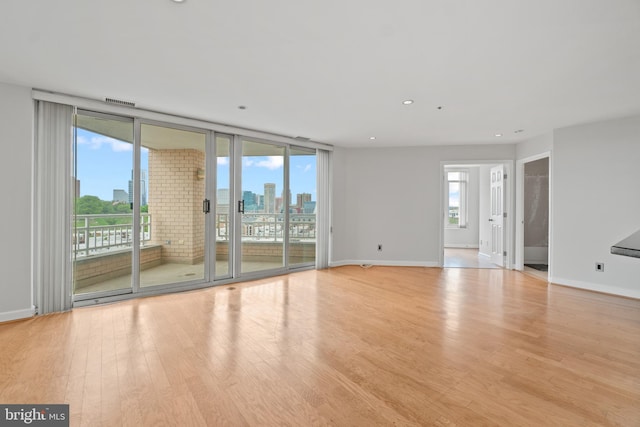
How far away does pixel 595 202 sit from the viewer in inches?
168

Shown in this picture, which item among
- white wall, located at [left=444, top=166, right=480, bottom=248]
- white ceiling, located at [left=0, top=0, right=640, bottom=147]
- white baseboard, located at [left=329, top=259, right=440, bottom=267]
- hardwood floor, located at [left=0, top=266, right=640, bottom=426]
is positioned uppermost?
white ceiling, located at [left=0, top=0, right=640, bottom=147]

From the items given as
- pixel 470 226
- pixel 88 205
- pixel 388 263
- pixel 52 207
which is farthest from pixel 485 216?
pixel 52 207

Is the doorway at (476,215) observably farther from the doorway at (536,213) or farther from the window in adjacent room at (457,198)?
the doorway at (536,213)

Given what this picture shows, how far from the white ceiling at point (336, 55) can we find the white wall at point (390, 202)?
2.11m

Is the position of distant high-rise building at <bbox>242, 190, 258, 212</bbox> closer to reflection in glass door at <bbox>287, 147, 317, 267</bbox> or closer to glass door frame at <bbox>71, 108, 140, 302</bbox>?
reflection in glass door at <bbox>287, 147, 317, 267</bbox>

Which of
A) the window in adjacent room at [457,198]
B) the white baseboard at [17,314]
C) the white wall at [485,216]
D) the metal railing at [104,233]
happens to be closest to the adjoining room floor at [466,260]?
the white wall at [485,216]

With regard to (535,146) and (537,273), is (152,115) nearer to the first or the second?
(535,146)

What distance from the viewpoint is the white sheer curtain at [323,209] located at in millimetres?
5773

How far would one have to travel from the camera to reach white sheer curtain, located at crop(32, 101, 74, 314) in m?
3.16

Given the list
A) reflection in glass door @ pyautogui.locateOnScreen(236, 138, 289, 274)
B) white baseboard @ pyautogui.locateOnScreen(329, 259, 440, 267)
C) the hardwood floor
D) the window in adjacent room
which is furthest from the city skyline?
the window in adjacent room

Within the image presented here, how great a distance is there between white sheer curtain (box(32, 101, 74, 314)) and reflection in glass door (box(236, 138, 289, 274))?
86.8 inches

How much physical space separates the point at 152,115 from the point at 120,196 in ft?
3.81

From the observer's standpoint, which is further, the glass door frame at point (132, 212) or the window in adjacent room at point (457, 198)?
the window in adjacent room at point (457, 198)

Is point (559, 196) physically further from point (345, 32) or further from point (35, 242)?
point (35, 242)
